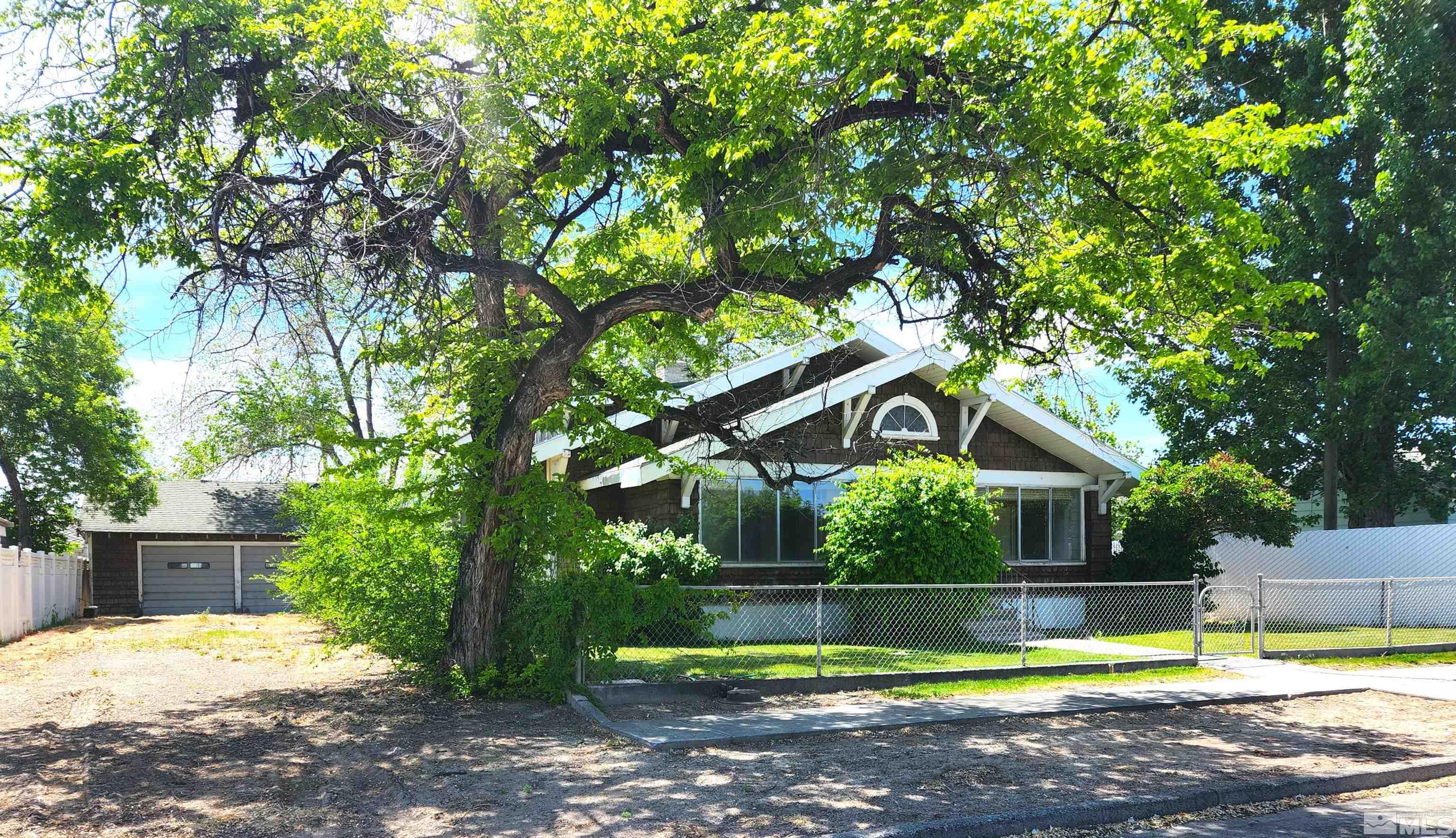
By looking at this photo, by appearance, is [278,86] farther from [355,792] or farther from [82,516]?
[82,516]

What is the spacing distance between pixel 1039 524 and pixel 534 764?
14464 millimetres

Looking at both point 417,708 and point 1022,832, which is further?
point 417,708

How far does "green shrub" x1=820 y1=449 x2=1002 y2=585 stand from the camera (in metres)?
15.2

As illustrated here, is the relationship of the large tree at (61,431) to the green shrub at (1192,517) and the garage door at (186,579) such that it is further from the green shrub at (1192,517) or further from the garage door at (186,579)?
the green shrub at (1192,517)

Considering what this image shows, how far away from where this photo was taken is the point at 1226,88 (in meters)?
26.8

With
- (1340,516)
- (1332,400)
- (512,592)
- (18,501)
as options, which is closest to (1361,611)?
(1332,400)

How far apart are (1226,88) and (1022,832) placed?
84.8 feet

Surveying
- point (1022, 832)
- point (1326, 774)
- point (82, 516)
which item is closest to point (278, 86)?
point (1022, 832)

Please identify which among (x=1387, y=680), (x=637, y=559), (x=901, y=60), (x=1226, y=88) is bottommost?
(x=1387, y=680)

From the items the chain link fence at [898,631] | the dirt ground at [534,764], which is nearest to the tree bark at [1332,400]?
the chain link fence at [898,631]

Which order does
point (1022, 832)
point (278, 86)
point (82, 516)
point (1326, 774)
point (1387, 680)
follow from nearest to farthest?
1. point (1022, 832)
2. point (1326, 774)
3. point (278, 86)
4. point (1387, 680)
5. point (82, 516)

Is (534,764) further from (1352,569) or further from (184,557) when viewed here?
(184,557)

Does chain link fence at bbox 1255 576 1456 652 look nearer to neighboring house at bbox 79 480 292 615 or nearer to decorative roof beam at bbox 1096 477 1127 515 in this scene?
decorative roof beam at bbox 1096 477 1127 515

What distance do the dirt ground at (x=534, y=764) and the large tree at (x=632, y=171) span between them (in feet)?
7.78
